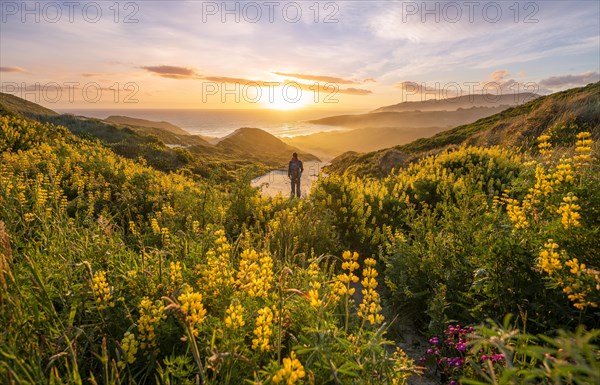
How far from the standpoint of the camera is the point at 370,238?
8.04 metres

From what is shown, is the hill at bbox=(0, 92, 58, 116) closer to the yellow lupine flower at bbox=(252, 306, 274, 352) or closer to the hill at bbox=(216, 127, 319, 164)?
the hill at bbox=(216, 127, 319, 164)

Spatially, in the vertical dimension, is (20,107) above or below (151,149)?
above

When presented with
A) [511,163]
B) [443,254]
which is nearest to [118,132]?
[511,163]

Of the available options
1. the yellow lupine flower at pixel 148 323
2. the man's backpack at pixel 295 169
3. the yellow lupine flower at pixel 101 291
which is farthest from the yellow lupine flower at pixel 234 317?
the man's backpack at pixel 295 169

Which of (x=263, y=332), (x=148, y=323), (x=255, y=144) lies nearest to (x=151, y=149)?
(x=148, y=323)

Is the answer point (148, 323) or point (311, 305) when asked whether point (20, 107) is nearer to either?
point (148, 323)

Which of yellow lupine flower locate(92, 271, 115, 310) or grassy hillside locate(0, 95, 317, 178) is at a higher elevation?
grassy hillside locate(0, 95, 317, 178)

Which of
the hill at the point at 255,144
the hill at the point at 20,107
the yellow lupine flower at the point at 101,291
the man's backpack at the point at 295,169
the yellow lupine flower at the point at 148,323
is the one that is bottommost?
the yellow lupine flower at the point at 148,323

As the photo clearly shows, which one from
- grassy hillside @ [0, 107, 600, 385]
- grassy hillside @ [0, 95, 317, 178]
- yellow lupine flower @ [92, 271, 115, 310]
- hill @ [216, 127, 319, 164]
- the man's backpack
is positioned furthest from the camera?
hill @ [216, 127, 319, 164]

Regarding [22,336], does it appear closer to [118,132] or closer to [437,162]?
[437,162]

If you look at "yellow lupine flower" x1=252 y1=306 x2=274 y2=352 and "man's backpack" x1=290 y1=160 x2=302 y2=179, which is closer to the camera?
"yellow lupine flower" x1=252 y1=306 x2=274 y2=352

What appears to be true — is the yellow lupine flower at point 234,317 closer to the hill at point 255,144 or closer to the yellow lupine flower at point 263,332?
the yellow lupine flower at point 263,332

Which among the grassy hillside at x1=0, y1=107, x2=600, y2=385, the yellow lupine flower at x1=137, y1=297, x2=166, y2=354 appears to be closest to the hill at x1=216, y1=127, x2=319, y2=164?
the grassy hillside at x1=0, y1=107, x2=600, y2=385

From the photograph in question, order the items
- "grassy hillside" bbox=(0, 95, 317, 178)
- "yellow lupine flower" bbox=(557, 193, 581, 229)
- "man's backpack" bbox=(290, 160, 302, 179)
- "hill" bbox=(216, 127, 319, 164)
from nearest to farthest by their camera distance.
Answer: "yellow lupine flower" bbox=(557, 193, 581, 229), "man's backpack" bbox=(290, 160, 302, 179), "grassy hillside" bbox=(0, 95, 317, 178), "hill" bbox=(216, 127, 319, 164)
